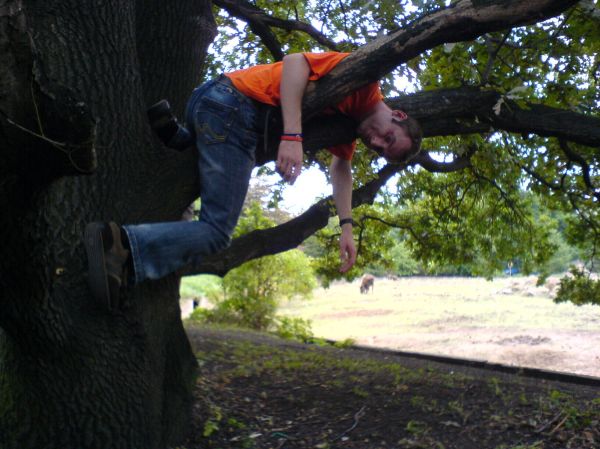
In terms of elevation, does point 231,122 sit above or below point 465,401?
above

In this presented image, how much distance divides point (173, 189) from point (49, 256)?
96 cm

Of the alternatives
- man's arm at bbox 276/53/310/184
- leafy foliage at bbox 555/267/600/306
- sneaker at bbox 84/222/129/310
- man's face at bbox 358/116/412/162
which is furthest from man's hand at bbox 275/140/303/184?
leafy foliage at bbox 555/267/600/306

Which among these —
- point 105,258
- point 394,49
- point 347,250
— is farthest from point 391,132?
point 105,258

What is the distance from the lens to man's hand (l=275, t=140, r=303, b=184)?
352 cm

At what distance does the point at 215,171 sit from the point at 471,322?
10.7m

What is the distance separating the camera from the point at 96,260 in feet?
10.3

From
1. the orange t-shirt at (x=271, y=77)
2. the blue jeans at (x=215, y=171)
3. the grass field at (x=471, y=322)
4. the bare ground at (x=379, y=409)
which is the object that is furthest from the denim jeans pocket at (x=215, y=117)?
the grass field at (x=471, y=322)

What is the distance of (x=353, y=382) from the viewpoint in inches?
233

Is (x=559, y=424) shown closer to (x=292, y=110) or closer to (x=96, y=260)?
(x=292, y=110)

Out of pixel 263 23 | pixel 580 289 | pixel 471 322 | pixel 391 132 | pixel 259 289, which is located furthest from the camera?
pixel 471 322

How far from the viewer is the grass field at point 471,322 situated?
10406mm

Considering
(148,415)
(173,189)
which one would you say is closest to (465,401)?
(148,415)

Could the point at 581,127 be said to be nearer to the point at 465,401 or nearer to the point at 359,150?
the point at 465,401

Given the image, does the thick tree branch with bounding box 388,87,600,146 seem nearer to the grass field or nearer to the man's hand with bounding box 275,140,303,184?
the man's hand with bounding box 275,140,303,184
